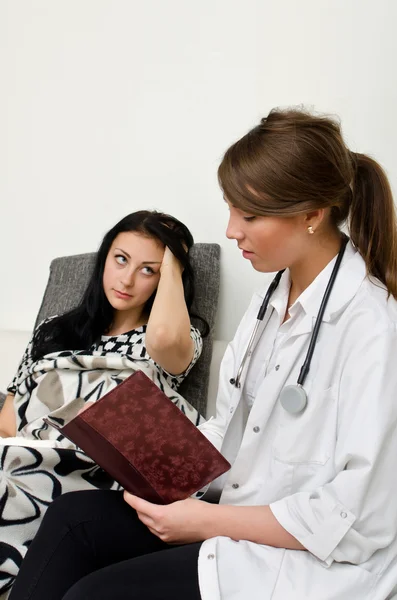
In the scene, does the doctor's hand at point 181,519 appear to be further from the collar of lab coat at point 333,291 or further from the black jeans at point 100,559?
the collar of lab coat at point 333,291

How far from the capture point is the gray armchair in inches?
76.9

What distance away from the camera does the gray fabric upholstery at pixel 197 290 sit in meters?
1.96

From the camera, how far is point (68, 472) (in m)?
1.49

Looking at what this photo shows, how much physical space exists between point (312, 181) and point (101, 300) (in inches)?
38.7

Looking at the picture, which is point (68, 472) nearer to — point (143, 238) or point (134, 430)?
point (134, 430)

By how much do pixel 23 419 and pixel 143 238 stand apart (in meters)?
0.60

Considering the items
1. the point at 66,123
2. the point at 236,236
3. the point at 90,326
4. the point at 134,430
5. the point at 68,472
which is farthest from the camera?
the point at 66,123

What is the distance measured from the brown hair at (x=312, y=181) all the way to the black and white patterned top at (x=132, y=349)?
73 cm

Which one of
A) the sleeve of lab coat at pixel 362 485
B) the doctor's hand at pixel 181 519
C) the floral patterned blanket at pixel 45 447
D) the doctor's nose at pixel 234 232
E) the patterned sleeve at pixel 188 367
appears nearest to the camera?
the sleeve of lab coat at pixel 362 485

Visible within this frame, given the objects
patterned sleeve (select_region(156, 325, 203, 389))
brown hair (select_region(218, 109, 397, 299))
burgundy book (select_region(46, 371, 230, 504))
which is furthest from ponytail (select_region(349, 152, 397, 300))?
patterned sleeve (select_region(156, 325, 203, 389))

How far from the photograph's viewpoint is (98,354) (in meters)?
1.82

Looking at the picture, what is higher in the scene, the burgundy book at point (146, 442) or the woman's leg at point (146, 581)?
the burgundy book at point (146, 442)

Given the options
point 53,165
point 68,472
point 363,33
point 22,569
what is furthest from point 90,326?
point 363,33

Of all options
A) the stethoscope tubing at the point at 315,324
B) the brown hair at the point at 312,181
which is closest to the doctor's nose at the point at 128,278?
the stethoscope tubing at the point at 315,324
